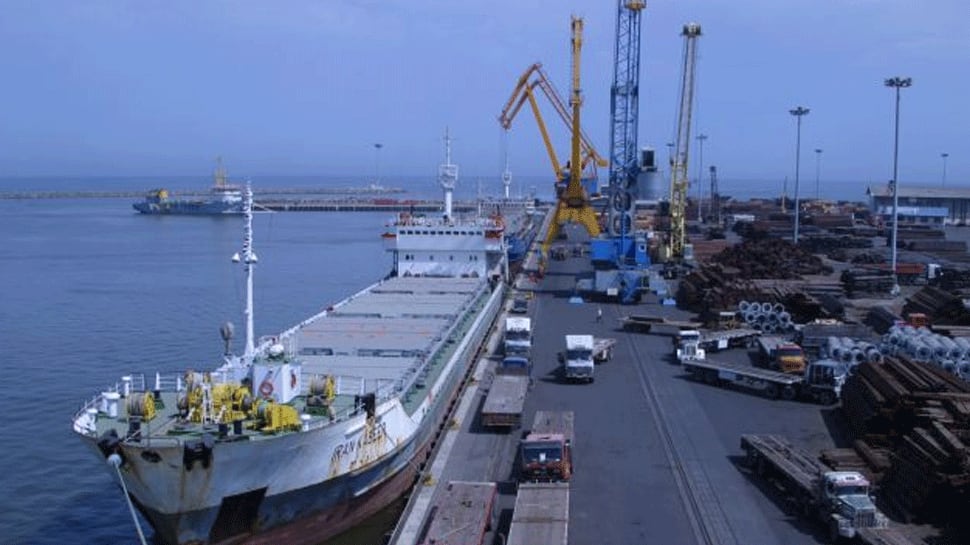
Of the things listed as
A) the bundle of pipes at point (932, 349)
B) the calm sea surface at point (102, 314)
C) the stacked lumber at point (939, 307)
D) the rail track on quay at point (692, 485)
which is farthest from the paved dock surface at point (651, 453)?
the stacked lumber at point (939, 307)

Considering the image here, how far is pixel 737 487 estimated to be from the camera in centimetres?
1728

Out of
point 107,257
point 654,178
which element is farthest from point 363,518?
point 107,257

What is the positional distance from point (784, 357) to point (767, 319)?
6902 mm

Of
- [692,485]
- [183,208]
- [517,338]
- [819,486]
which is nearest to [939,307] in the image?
[517,338]

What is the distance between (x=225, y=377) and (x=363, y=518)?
342cm

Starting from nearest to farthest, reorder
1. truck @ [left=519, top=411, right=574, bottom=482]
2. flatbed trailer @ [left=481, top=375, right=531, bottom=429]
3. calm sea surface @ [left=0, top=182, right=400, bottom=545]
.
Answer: truck @ [left=519, top=411, right=574, bottom=482] < calm sea surface @ [left=0, top=182, right=400, bottom=545] < flatbed trailer @ [left=481, top=375, right=531, bottom=429]

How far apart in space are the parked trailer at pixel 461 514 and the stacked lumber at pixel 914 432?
667cm

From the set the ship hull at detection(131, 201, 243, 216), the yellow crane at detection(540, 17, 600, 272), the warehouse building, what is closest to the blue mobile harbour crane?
the yellow crane at detection(540, 17, 600, 272)

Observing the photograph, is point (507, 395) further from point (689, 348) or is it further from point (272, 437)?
point (272, 437)

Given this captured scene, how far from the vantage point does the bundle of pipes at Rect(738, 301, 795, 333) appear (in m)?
33.1

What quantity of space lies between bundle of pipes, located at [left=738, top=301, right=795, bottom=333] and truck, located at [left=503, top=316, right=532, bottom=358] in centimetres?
887

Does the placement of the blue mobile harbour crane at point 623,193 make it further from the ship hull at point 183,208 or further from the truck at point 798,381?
the ship hull at point 183,208

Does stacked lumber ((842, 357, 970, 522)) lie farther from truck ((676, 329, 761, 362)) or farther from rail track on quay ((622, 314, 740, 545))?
truck ((676, 329, 761, 362))

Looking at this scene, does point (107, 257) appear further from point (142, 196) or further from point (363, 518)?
point (142, 196)
